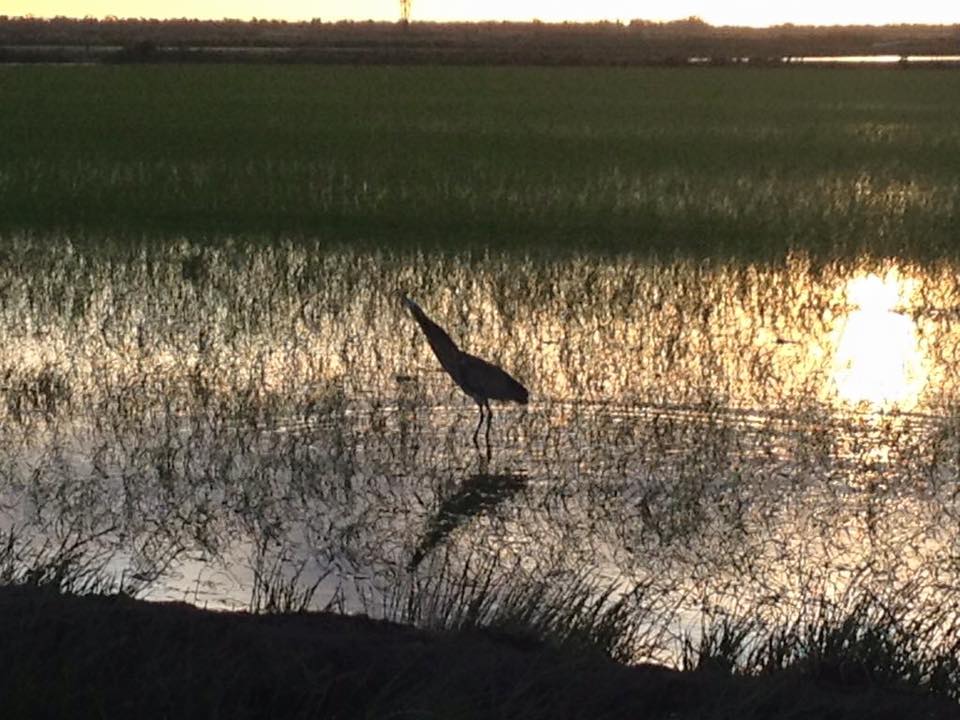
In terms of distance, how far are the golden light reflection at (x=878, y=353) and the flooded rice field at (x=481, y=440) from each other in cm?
3

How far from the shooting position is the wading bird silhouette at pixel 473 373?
24.6ft

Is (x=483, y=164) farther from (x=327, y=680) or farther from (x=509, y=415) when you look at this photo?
(x=327, y=680)

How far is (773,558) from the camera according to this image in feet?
19.9

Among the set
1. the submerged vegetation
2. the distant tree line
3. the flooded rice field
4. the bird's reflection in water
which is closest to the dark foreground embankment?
the submerged vegetation

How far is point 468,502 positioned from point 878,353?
3701 millimetres

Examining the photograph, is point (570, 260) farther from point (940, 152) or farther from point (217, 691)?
point (940, 152)

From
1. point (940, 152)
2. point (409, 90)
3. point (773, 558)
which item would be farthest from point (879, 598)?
point (409, 90)

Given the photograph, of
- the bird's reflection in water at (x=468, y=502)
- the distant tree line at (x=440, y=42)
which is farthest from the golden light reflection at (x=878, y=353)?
the distant tree line at (x=440, y=42)

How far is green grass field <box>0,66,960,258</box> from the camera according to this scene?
14.5m

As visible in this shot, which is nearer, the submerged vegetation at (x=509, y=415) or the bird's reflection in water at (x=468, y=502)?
the submerged vegetation at (x=509, y=415)

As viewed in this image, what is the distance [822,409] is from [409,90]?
2551 cm

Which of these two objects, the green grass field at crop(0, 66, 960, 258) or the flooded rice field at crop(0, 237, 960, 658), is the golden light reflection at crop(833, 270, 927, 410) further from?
the green grass field at crop(0, 66, 960, 258)

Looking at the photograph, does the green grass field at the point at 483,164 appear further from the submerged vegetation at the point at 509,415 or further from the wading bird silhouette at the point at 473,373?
the wading bird silhouette at the point at 473,373

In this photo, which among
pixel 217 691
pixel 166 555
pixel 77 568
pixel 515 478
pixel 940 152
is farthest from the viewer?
pixel 940 152
